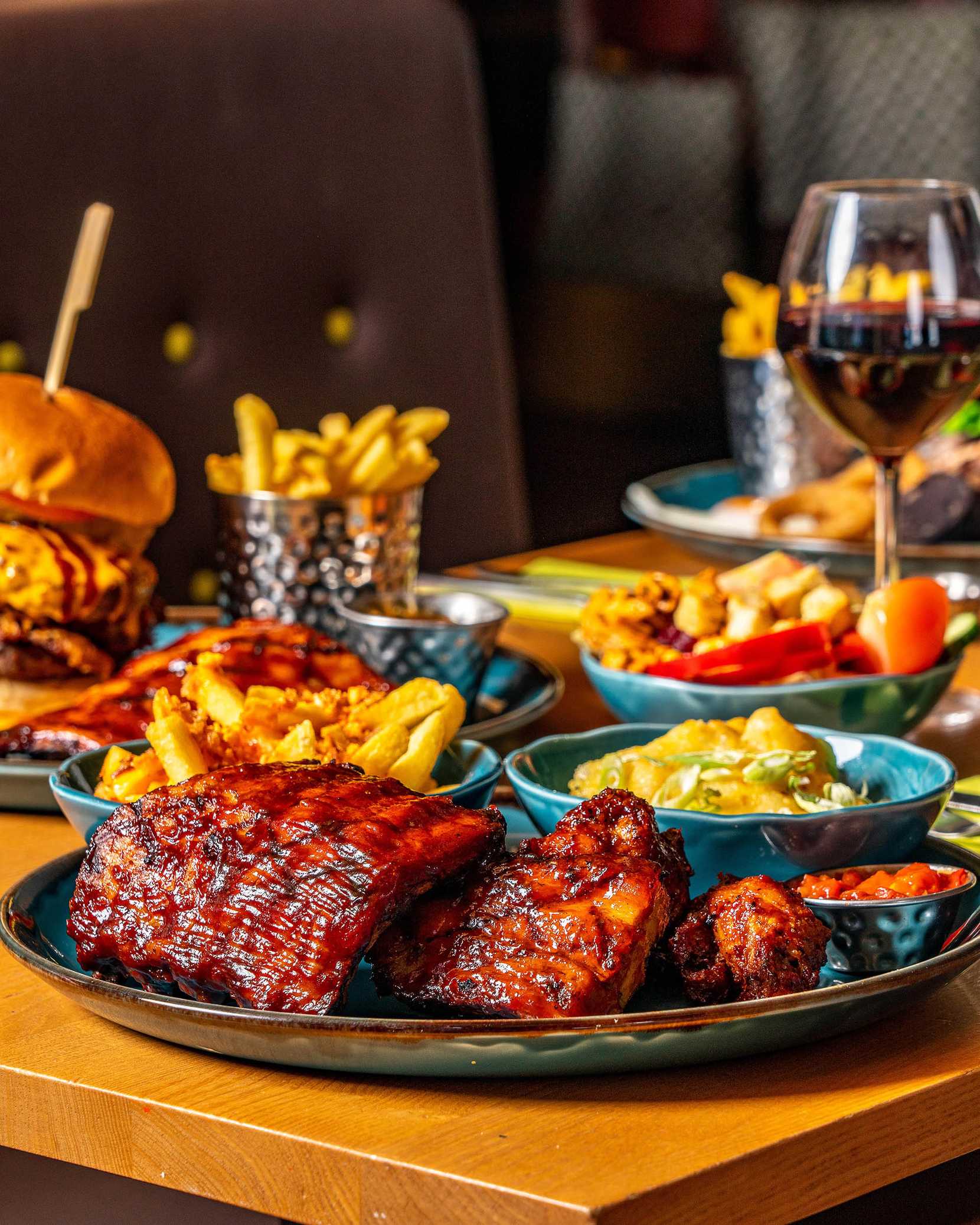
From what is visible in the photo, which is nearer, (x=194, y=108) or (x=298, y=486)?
(x=298, y=486)

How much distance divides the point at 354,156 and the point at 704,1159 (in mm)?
2286

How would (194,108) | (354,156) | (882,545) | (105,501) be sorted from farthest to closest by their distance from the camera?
(354,156)
(194,108)
(882,545)
(105,501)

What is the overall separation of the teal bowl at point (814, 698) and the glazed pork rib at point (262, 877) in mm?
480

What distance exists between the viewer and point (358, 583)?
1.67m

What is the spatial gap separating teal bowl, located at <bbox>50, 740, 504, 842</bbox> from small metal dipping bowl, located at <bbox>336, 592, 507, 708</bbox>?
30cm

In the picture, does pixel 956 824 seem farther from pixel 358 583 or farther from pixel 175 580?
pixel 175 580

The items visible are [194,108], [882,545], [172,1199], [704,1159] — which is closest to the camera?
[704,1159]

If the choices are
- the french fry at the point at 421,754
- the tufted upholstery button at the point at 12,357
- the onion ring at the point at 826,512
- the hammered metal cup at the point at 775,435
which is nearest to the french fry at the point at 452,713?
the french fry at the point at 421,754

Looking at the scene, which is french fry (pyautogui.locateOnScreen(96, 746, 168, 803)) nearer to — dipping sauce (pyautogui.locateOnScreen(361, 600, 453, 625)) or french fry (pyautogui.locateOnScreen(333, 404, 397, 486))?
dipping sauce (pyautogui.locateOnScreen(361, 600, 453, 625))

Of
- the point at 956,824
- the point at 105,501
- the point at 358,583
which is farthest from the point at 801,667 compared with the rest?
the point at 105,501

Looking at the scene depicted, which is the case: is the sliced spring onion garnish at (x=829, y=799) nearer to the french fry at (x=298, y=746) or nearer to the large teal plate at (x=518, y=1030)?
the large teal plate at (x=518, y=1030)

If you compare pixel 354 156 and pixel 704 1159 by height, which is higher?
pixel 354 156

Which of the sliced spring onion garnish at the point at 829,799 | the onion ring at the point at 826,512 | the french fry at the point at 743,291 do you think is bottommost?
the onion ring at the point at 826,512

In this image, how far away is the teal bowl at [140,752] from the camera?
102 centimetres
